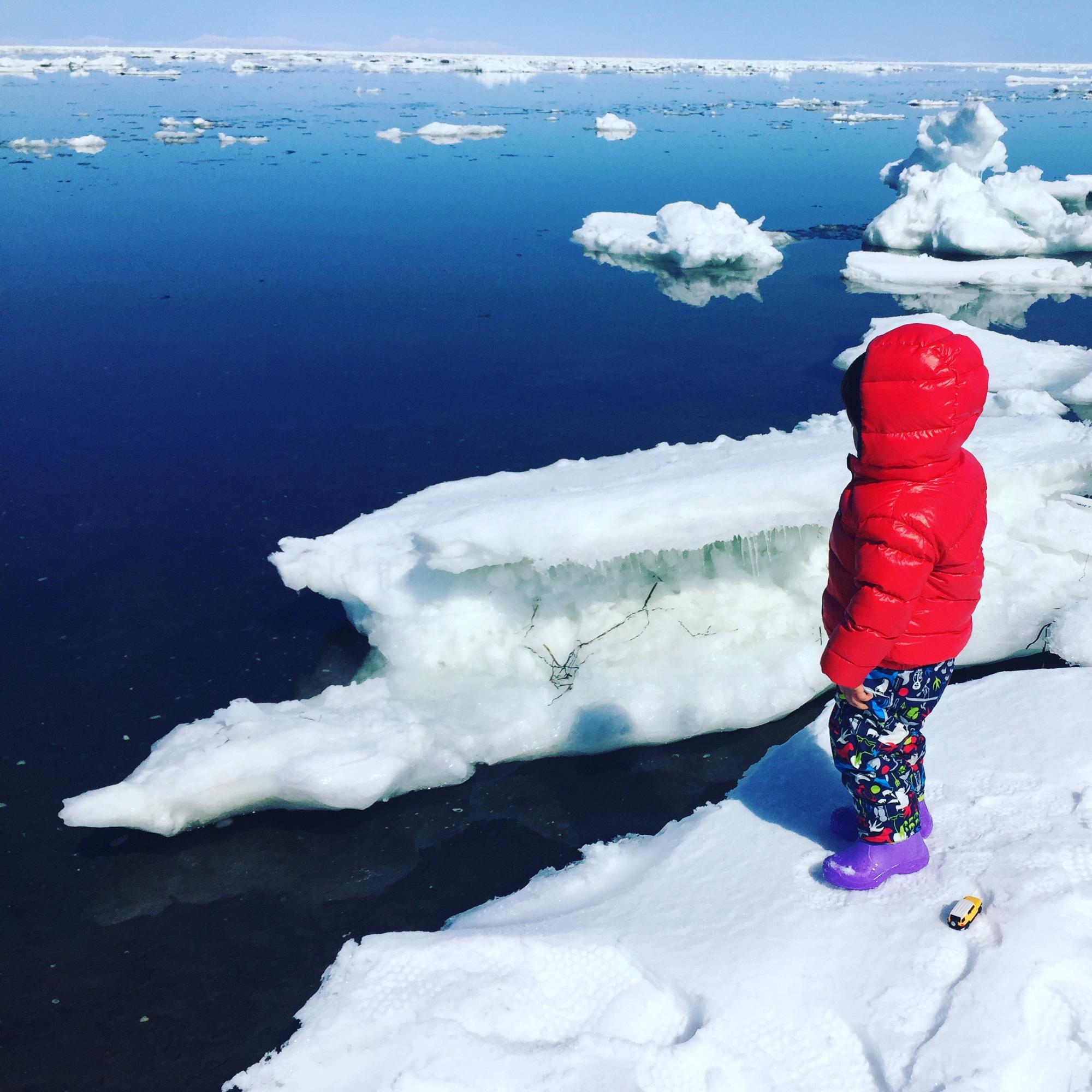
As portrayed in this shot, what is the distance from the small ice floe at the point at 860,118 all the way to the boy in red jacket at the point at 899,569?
3348cm

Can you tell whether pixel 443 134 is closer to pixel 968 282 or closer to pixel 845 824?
pixel 968 282

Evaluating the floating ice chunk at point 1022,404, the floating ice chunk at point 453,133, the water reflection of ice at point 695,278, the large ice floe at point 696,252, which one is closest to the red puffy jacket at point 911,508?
the floating ice chunk at point 1022,404

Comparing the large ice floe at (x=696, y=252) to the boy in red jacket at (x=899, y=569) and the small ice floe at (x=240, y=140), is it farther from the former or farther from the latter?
the small ice floe at (x=240, y=140)

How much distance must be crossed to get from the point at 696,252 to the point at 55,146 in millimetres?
18563

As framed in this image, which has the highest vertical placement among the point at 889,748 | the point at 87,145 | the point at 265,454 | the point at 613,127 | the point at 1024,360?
the point at 613,127

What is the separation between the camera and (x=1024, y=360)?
8156 mm

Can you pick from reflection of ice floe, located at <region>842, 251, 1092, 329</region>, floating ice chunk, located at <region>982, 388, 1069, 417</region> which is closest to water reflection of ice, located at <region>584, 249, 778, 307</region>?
reflection of ice floe, located at <region>842, 251, 1092, 329</region>

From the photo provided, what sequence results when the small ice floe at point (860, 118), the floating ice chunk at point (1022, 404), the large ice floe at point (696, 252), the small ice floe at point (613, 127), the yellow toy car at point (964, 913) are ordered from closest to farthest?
1. the yellow toy car at point (964, 913)
2. the floating ice chunk at point (1022, 404)
3. the large ice floe at point (696, 252)
4. the small ice floe at point (613, 127)
5. the small ice floe at point (860, 118)

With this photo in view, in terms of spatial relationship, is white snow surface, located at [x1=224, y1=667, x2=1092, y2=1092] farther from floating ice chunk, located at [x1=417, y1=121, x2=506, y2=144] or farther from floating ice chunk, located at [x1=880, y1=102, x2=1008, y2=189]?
floating ice chunk, located at [x1=417, y1=121, x2=506, y2=144]

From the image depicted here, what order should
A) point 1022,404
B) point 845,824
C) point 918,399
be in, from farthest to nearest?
point 1022,404 < point 845,824 < point 918,399

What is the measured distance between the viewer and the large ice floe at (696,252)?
12156mm

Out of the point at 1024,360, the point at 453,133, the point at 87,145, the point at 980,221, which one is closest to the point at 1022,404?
the point at 1024,360

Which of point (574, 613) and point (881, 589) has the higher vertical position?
point (881, 589)

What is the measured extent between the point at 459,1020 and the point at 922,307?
11044 mm
